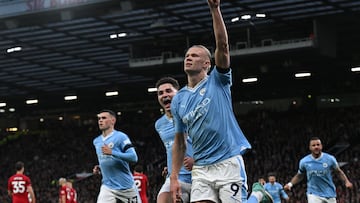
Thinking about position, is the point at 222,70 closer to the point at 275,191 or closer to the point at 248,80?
the point at 275,191

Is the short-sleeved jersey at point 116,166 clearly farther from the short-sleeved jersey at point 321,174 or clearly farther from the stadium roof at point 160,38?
the stadium roof at point 160,38

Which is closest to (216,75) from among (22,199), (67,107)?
(22,199)

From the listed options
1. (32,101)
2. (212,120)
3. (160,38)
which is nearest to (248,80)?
(160,38)

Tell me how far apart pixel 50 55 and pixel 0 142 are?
871 inches

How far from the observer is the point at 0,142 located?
55875 millimetres

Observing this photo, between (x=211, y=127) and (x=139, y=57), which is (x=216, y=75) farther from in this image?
(x=139, y=57)

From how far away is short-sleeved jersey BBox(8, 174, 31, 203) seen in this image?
1762 cm

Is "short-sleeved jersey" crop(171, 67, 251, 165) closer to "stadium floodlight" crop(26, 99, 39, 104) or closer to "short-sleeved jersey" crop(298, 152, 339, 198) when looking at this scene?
"short-sleeved jersey" crop(298, 152, 339, 198)

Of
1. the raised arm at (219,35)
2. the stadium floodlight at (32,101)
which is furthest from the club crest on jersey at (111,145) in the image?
the stadium floodlight at (32,101)

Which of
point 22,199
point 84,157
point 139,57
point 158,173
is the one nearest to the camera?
point 22,199

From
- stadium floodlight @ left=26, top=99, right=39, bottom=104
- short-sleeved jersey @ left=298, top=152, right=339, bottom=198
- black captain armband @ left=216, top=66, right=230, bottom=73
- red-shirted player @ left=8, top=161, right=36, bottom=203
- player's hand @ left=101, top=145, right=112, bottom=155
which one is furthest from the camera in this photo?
stadium floodlight @ left=26, top=99, right=39, bottom=104

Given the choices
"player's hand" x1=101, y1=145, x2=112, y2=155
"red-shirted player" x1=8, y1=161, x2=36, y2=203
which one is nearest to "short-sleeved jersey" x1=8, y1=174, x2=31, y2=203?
"red-shirted player" x1=8, y1=161, x2=36, y2=203

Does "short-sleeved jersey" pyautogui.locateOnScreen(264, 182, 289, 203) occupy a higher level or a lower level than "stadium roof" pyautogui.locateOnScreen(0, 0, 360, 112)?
lower

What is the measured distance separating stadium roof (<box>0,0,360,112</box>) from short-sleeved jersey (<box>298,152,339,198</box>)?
14578mm
